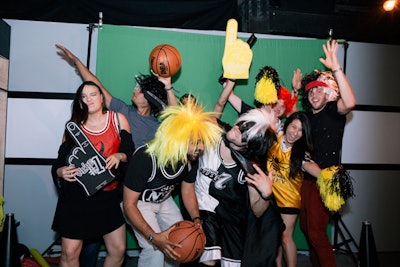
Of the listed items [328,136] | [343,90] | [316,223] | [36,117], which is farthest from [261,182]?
[36,117]

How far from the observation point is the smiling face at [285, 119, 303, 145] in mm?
3119

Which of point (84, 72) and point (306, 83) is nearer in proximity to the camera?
point (84, 72)

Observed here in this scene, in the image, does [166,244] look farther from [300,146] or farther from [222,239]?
[300,146]

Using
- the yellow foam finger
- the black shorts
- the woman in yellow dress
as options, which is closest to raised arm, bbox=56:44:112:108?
the yellow foam finger

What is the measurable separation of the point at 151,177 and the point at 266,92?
153 centimetres

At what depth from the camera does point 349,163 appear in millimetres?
4328

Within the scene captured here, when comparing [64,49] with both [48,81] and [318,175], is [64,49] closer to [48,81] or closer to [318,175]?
[48,81]

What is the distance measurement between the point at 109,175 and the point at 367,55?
318 cm

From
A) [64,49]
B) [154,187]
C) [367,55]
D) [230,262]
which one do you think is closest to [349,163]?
[367,55]

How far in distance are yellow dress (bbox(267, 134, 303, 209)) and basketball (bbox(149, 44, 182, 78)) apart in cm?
110

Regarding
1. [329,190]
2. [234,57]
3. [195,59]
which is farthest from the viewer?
[195,59]

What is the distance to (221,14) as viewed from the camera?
4.45 m

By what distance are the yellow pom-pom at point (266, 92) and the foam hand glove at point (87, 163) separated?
1.61m

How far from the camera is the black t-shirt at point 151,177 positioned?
2.49 meters
